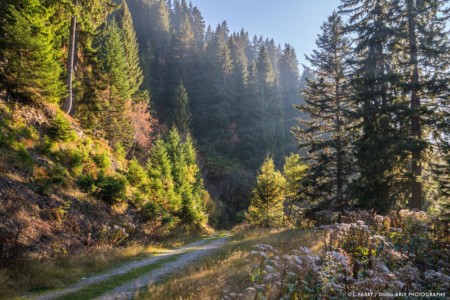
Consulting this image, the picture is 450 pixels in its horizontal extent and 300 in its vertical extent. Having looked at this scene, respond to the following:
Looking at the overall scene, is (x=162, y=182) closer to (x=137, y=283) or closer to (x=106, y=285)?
(x=106, y=285)

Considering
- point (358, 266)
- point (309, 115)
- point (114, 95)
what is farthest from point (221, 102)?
point (358, 266)

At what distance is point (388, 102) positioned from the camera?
47.6 ft

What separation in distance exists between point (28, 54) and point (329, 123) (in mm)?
19047

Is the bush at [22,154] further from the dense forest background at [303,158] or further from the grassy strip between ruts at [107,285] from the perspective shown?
the grassy strip between ruts at [107,285]

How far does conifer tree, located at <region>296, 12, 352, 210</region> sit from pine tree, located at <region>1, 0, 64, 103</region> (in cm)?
1669

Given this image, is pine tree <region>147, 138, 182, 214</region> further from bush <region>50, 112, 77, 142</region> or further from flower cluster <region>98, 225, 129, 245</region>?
bush <region>50, 112, 77, 142</region>

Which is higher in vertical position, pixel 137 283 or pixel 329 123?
pixel 329 123

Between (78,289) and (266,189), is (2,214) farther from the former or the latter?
(266,189)

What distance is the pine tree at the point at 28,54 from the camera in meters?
13.1

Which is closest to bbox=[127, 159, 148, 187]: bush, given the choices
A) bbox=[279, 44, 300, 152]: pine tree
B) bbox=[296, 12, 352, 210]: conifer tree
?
bbox=[296, 12, 352, 210]: conifer tree

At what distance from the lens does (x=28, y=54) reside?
44.3ft

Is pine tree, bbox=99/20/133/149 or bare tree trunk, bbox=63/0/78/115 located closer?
bare tree trunk, bbox=63/0/78/115

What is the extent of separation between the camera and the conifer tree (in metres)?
18.1

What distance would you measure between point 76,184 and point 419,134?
17831 millimetres
